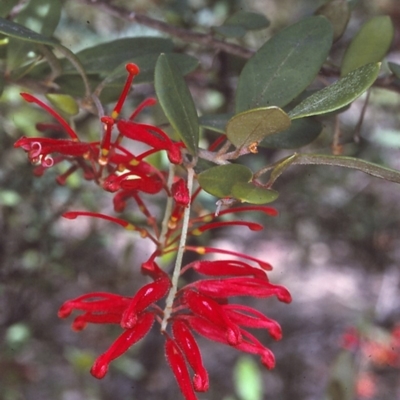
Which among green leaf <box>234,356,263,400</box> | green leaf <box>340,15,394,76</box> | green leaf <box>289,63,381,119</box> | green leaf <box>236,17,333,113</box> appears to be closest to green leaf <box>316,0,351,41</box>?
green leaf <box>340,15,394,76</box>

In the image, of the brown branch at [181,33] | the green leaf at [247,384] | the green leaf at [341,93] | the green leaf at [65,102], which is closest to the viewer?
the green leaf at [341,93]

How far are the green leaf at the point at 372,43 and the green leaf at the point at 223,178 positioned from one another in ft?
0.96

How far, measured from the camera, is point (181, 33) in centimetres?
93

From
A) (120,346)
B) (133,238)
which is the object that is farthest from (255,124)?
(133,238)

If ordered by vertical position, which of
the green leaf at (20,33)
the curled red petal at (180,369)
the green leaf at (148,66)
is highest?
the green leaf at (148,66)

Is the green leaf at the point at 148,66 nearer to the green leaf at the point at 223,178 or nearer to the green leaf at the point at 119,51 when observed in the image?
the green leaf at the point at 119,51

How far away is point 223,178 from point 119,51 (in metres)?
0.30

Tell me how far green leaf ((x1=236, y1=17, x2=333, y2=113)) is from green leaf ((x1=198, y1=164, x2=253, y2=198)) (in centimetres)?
12

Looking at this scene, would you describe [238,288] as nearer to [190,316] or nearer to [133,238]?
[190,316]

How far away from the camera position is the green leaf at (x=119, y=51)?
31.0 inches

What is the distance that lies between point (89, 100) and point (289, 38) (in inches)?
10.3

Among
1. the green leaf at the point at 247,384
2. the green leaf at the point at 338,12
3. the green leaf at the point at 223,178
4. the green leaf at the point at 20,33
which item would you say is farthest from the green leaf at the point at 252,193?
the green leaf at the point at 247,384

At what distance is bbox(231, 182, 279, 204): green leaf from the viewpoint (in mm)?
573

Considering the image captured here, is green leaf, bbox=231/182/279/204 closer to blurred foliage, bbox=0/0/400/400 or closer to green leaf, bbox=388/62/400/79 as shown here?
blurred foliage, bbox=0/0/400/400
